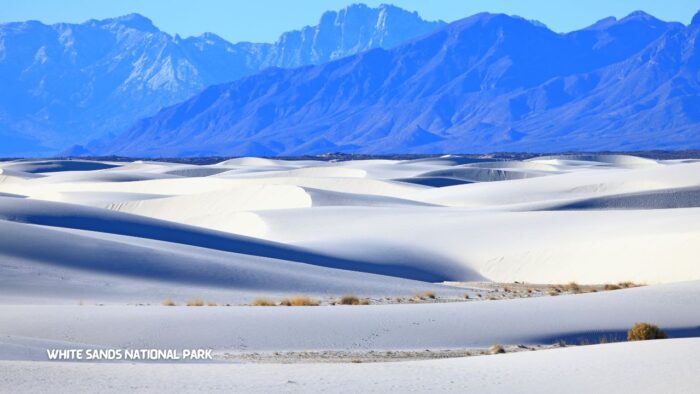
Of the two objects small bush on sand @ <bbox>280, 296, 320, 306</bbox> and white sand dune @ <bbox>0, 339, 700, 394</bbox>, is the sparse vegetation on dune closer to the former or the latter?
small bush on sand @ <bbox>280, 296, 320, 306</bbox>

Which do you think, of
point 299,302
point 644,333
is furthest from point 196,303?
point 644,333

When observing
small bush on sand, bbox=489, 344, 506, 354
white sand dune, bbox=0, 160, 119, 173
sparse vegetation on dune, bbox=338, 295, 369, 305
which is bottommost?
small bush on sand, bbox=489, 344, 506, 354

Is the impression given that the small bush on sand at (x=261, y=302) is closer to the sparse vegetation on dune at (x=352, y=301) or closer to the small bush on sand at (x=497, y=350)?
the sparse vegetation on dune at (x=352, y=301)

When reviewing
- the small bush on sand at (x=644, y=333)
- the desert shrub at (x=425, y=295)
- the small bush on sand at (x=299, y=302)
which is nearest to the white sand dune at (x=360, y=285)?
the desert shrub at (x=425, y=295)

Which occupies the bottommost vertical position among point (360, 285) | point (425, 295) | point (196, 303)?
point (196, 303)

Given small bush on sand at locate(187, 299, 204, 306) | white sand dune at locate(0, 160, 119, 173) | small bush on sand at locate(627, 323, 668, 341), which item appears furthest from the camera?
white sand dune at locate(0, 160, 119, 173)

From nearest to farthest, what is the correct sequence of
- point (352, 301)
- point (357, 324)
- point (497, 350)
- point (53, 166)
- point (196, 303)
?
point (497, 350) → point (357, 324) → point (196, 303) → point (352, 301) → point (53, 166)

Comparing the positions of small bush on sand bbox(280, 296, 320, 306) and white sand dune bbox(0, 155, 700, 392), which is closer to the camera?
white sand dune bbox(0, 155, 700, 392)

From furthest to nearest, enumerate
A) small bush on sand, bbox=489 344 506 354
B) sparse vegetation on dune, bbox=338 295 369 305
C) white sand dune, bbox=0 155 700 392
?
sparse vegetation on dune, bbox=338 295 369 305
small bush on sand, bbox=489 344 506 354
white sand dune, bbox=0 155 700 392

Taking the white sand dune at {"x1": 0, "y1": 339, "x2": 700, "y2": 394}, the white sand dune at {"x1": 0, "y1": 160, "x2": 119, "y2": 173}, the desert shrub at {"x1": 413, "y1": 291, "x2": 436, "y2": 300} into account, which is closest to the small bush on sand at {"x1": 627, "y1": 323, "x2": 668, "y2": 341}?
the white sand dune at {"x1": 0, "y1": 339, "x2": 700, "y2": 394}

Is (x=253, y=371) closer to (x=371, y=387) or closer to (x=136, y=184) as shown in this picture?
(x=371, y=387)

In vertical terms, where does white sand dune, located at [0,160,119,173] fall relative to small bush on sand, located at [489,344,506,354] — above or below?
above

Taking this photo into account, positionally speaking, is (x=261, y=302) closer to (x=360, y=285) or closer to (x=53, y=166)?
(x=360, y=285)

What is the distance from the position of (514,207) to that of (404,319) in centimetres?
2744
